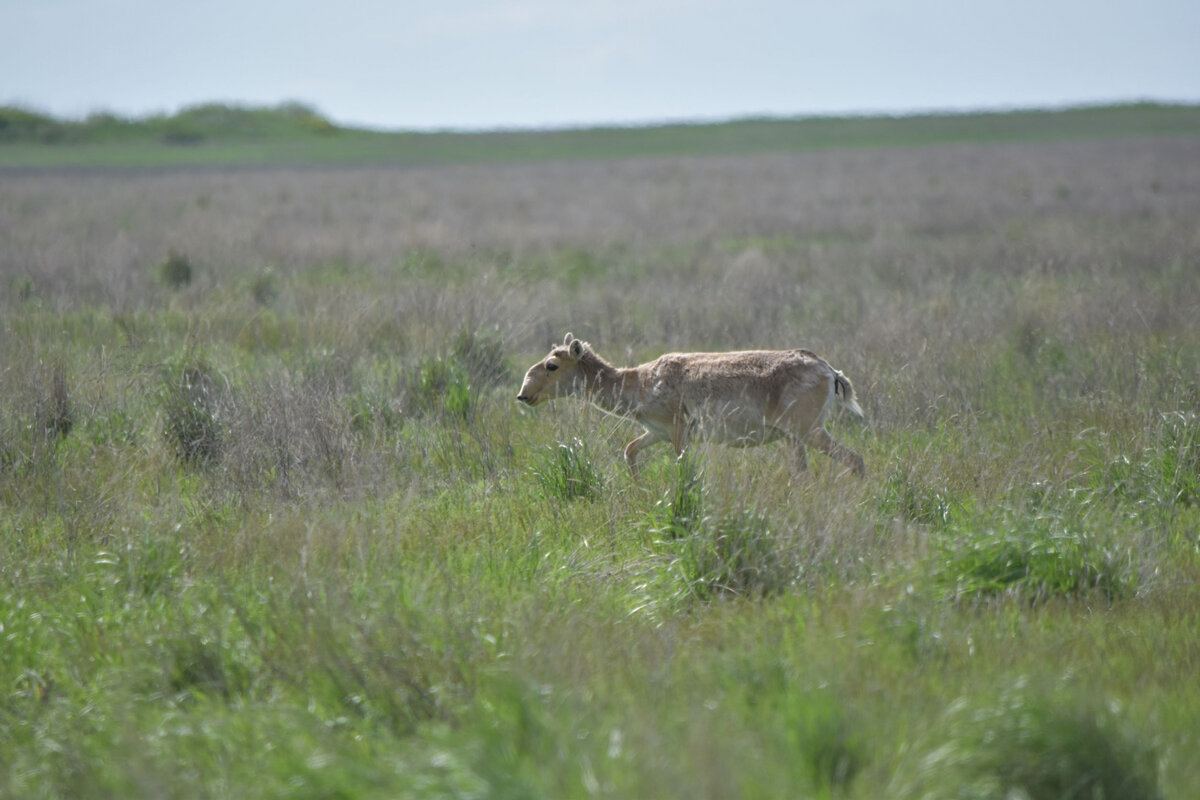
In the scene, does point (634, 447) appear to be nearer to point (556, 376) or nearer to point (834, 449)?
point (556, 376)

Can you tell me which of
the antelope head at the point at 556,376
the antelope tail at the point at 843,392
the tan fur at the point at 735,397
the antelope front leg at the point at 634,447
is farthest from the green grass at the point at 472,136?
the antelope tail at the point at 843,392

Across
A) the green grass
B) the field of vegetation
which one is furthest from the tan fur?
the green grass

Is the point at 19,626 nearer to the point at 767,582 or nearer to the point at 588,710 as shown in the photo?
the point at 588,710

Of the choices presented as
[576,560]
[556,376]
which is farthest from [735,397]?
[576,560]

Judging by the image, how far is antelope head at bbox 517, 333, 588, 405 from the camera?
821 centimetres

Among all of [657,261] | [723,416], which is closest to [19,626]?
[723,416]

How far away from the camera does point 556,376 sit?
8359 mm

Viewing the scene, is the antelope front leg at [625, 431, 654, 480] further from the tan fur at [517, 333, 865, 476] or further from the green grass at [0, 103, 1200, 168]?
the green grass at [0, 103, 1200, 168]

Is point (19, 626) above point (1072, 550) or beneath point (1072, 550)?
beneath

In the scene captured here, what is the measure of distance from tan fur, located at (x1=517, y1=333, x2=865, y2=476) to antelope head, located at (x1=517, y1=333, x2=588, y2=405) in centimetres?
Answer: 1

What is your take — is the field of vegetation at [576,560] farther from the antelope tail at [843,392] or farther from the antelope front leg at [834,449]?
the antelope tail at [843,392]

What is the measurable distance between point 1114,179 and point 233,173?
129ft

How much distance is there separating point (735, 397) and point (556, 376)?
156 centimetres

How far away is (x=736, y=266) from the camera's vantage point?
59.4ft
